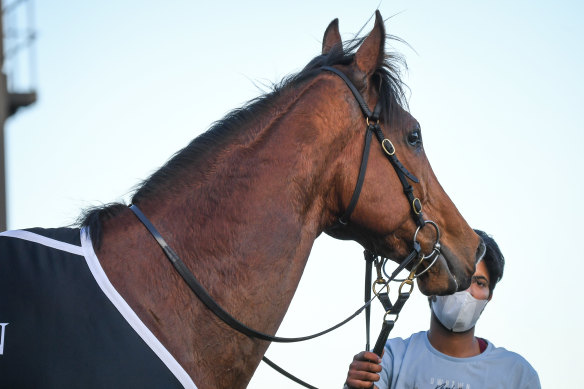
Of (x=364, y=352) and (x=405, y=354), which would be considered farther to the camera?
(x=405, y=354)

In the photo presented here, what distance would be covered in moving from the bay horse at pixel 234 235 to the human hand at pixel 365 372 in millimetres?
493

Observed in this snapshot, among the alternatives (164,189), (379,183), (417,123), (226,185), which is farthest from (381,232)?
(164,189)

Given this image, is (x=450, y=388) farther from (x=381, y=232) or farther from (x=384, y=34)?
(x=384, y=34)

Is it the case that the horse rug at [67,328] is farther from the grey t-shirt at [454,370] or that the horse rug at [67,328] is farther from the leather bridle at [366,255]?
the grey t-shirt at [454,370]

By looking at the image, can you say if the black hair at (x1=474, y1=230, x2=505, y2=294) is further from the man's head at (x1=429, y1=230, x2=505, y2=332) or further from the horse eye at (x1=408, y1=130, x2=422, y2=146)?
the horse eye at (x1=408, y1=130, x2=422, y2=146)

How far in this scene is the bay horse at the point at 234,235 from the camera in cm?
284

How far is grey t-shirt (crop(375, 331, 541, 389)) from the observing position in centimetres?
443

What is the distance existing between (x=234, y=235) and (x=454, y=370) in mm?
2046

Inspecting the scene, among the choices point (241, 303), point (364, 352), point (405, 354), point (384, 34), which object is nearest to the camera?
point (241, 303)

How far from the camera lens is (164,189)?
3295mm

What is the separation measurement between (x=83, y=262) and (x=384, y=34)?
Answer: 74.1 inches

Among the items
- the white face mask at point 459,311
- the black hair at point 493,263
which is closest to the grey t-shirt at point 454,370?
the white face mask at point 459,311

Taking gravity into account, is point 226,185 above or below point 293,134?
below

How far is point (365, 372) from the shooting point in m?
4.06
